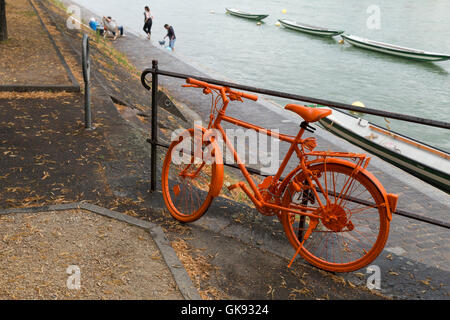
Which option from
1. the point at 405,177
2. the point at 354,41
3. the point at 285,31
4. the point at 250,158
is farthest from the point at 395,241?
Result: the point at 285,31

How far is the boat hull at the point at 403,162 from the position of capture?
40.5ft

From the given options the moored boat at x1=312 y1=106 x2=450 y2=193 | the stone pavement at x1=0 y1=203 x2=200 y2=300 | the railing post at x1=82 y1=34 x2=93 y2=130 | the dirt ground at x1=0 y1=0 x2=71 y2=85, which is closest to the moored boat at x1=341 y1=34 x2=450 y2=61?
the moored boat at x1=312 y1=106 x2=450 y2=193

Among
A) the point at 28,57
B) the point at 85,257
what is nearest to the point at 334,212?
the point at 85,257

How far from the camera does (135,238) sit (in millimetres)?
3729

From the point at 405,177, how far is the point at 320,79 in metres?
22.8

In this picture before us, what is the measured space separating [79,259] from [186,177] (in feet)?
4.28

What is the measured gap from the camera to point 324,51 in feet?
137

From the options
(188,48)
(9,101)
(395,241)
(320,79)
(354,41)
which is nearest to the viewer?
(395,241)

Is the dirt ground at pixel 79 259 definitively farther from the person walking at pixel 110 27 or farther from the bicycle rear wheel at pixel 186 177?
the person walking at pixel 110 27

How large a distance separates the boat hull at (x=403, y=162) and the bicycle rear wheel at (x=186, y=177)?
8225mm

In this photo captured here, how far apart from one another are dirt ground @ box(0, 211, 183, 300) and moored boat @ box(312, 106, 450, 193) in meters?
9.21

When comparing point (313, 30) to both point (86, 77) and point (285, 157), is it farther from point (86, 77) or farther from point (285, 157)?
point (285, 157)

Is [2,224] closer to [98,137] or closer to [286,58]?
[98,137]
